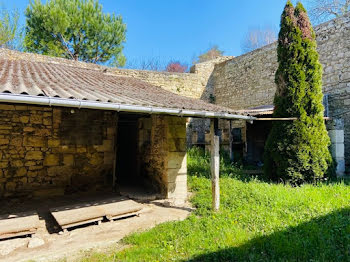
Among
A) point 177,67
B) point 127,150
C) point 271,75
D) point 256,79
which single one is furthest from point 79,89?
point 177,67

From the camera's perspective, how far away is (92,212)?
389cm

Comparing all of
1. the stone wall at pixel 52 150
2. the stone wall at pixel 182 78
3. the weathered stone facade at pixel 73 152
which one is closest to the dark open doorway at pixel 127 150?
the weathered stone facade at pixel 73 152

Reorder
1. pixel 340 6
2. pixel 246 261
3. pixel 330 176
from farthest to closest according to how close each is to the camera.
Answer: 1. pixel 340 6
2. pixel 330 176
3. pixel 246 261

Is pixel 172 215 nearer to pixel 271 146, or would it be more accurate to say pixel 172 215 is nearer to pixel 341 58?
pixel 271 146

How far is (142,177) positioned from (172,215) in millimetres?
→ 2388

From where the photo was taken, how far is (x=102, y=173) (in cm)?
603

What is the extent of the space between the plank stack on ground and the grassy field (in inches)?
34.4

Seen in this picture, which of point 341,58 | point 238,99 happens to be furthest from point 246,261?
point 238,99

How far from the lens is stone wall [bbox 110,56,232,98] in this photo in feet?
34.5

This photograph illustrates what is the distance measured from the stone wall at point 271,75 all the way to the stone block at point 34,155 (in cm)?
887

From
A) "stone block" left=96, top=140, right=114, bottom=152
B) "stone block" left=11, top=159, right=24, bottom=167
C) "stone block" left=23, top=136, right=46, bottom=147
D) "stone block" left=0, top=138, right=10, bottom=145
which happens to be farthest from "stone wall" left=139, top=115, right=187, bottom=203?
"stone block" left=0, top=138, right=10, bottom=145

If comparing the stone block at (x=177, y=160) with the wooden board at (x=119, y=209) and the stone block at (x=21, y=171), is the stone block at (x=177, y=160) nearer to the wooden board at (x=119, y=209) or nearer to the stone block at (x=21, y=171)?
the wooden board at (x=119, y=209)

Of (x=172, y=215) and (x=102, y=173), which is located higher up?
(x=102, y=173)

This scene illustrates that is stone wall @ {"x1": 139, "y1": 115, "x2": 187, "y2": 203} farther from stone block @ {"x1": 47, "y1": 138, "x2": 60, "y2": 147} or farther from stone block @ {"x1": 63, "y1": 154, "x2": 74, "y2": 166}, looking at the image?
stone block @ {"x1": 47, "y1": 138, "x2": 60, "y2": 147}
